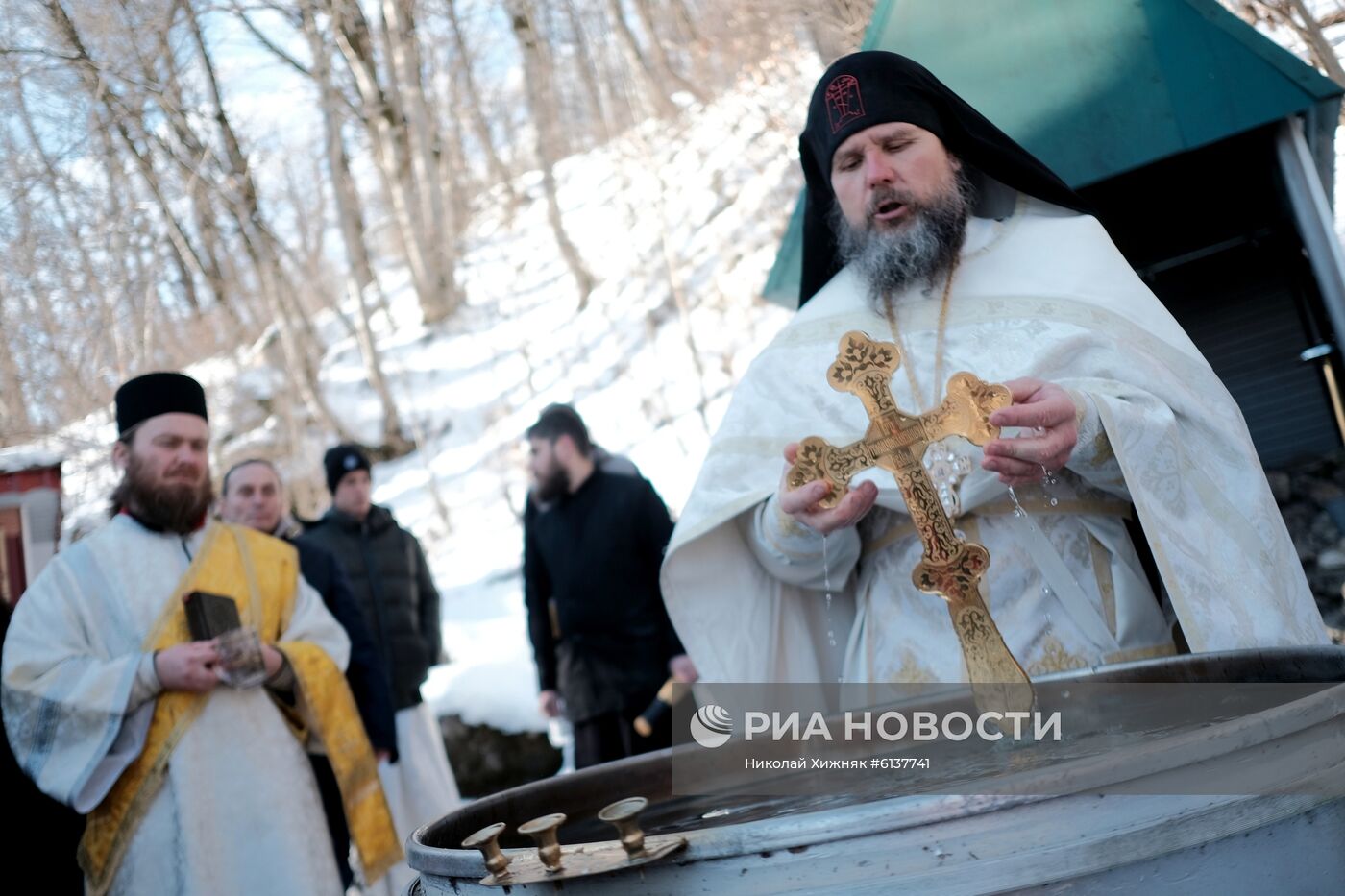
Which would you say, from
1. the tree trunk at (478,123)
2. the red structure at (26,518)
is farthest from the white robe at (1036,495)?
the tree trunk at (478,123)

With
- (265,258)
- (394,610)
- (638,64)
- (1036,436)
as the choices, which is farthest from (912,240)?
(638,64)

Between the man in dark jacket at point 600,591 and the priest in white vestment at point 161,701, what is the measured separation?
177 cm

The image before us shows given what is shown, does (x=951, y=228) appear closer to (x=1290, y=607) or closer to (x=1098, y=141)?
(x=1290, y=607)

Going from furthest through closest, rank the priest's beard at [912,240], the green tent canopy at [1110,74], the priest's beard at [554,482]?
1. the priest's beard at [554,482]
2. the green tent canopy at [1110,74]
3. the priest's beard at [912,240]

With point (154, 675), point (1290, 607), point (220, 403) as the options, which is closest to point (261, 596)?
point (154, 675)

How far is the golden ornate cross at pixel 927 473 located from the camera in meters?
1.63

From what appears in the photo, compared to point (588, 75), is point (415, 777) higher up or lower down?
lower down

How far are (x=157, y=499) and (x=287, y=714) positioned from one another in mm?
726

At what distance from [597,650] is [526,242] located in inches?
A: 746

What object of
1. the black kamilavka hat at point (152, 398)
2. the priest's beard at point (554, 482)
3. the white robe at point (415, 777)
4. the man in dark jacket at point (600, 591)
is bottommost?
the white robe at point (415, 777)

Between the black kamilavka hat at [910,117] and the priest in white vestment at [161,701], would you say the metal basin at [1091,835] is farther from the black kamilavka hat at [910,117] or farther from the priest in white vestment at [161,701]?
the priest in white vestment at [161,701]

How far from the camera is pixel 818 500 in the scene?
189cm

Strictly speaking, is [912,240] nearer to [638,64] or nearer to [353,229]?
[353,229]

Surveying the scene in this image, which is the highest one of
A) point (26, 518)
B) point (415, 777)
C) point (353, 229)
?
point (353, 229)
